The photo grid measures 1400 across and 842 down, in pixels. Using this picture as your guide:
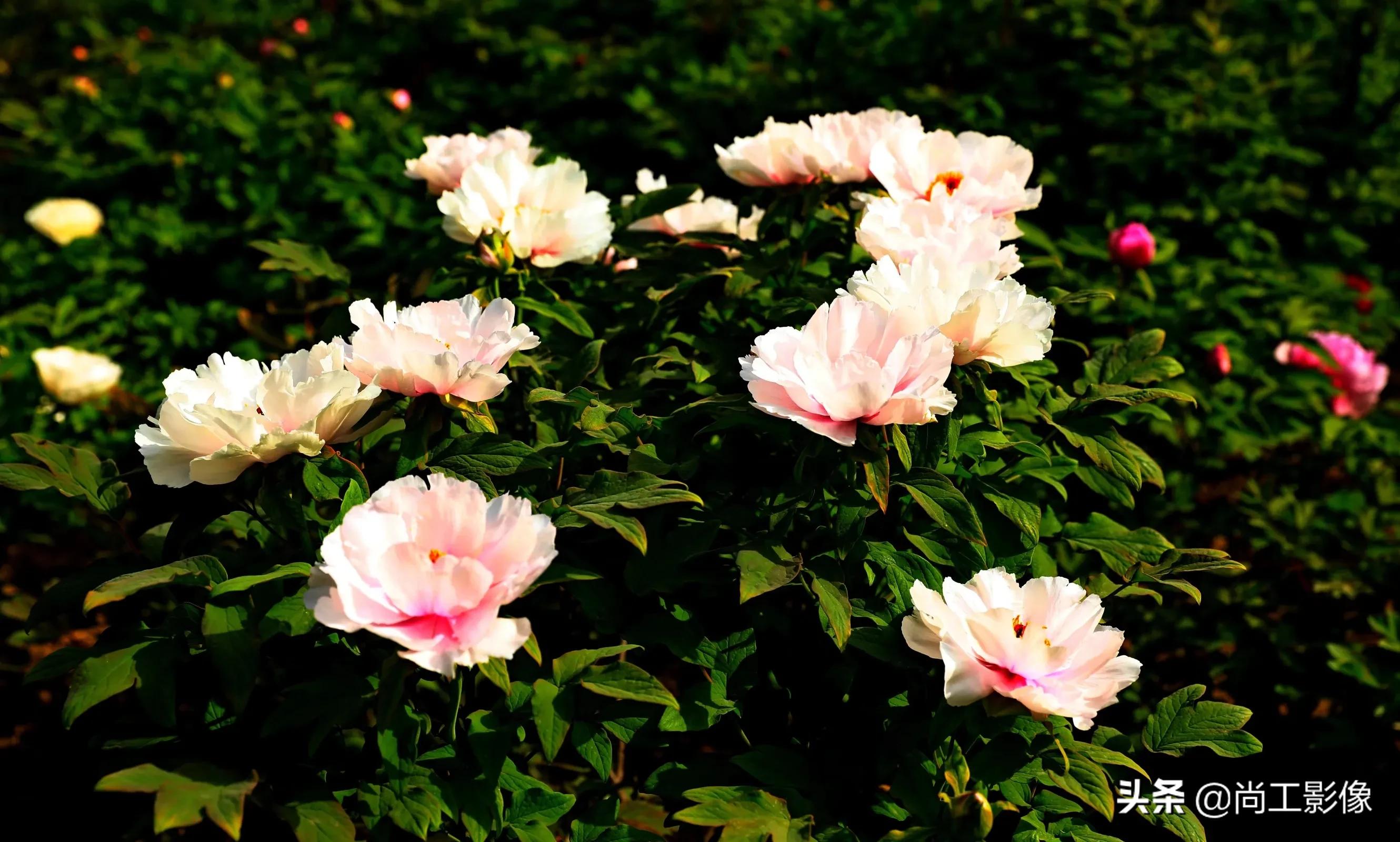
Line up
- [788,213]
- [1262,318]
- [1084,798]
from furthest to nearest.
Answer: [1262,318] → [788,213] → [1084,798]

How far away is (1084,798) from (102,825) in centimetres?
167

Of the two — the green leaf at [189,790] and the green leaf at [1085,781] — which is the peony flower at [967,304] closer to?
the green leaf at [1085,781]

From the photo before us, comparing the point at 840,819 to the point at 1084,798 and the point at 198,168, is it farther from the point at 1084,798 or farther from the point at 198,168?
the point at 198,168

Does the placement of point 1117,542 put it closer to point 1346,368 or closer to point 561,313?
point 561,313

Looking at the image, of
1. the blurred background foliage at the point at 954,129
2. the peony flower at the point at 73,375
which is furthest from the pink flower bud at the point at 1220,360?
the peony flower at the point at 73,375

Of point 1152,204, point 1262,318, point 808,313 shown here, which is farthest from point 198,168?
point 1262,318

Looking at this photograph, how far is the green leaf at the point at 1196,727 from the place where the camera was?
4.89 feet

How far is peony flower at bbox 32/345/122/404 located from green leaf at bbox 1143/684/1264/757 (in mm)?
2631

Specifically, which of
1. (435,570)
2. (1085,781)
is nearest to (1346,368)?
(1085,781)

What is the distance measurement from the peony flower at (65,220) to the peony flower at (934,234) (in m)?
2.80

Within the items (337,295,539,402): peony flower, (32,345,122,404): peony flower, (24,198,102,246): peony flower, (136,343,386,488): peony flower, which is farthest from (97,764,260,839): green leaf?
(24,198,102,246): peony flower

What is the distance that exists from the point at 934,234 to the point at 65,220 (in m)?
2.93

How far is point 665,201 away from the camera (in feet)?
6.48

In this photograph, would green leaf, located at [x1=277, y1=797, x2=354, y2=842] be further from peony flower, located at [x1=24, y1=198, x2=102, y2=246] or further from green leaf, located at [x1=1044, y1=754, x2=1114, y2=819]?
peony flower, located at [x1=24, y1=198, x2=102, y2=246]
